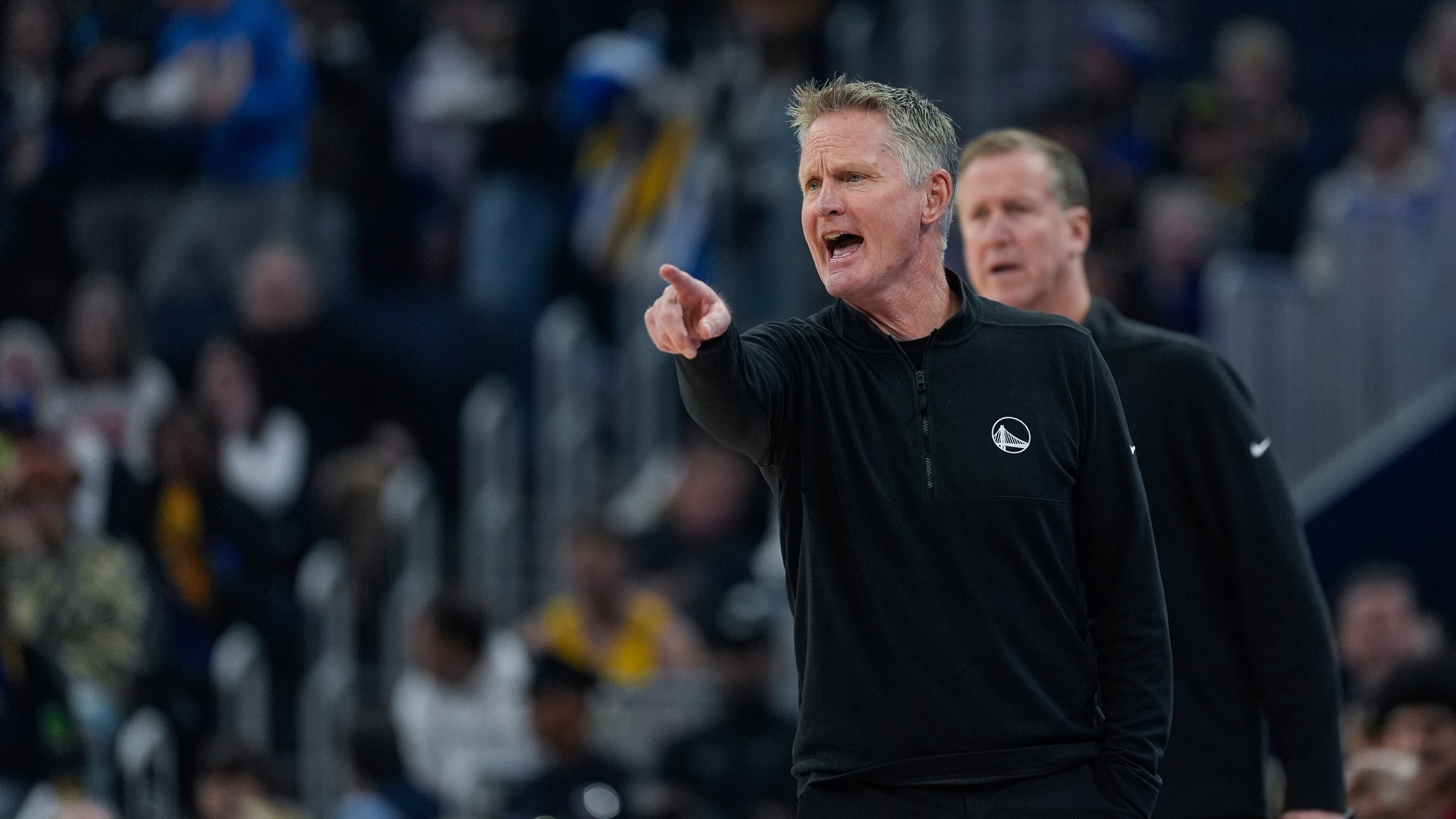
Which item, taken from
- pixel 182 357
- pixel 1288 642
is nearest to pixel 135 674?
pixel 182 357

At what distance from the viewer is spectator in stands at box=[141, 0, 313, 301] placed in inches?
384

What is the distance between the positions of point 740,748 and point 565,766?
2.04ft

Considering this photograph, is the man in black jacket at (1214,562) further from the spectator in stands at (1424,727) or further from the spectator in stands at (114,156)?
the spectator in stands at (114,156)

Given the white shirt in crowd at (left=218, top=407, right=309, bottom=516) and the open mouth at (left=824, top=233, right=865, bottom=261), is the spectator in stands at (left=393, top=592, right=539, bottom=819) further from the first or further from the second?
the open mouth at (left=824, top=233, right=865, bottom=261)

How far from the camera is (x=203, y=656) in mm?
8508

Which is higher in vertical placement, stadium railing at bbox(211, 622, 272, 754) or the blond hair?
the blond hair

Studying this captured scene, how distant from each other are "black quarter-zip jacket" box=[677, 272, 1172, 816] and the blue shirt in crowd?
7429 mm

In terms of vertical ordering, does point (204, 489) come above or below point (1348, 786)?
above

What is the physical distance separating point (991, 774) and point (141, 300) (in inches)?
310

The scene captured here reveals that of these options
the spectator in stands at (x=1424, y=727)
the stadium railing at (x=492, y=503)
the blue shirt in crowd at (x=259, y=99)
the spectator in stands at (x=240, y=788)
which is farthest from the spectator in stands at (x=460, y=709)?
the spectator in stands at (x=1424, y=727)

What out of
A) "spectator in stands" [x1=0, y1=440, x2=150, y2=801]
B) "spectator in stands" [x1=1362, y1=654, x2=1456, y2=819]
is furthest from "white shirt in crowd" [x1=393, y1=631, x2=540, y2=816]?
"spectator in stands" [x1=1362, y1=654, x2=1456, y2=819]

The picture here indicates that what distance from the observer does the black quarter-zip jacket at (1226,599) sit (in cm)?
350

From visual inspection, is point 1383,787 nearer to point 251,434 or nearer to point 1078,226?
point 1078,226

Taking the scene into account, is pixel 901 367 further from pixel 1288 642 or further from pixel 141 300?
pixel 141 300
